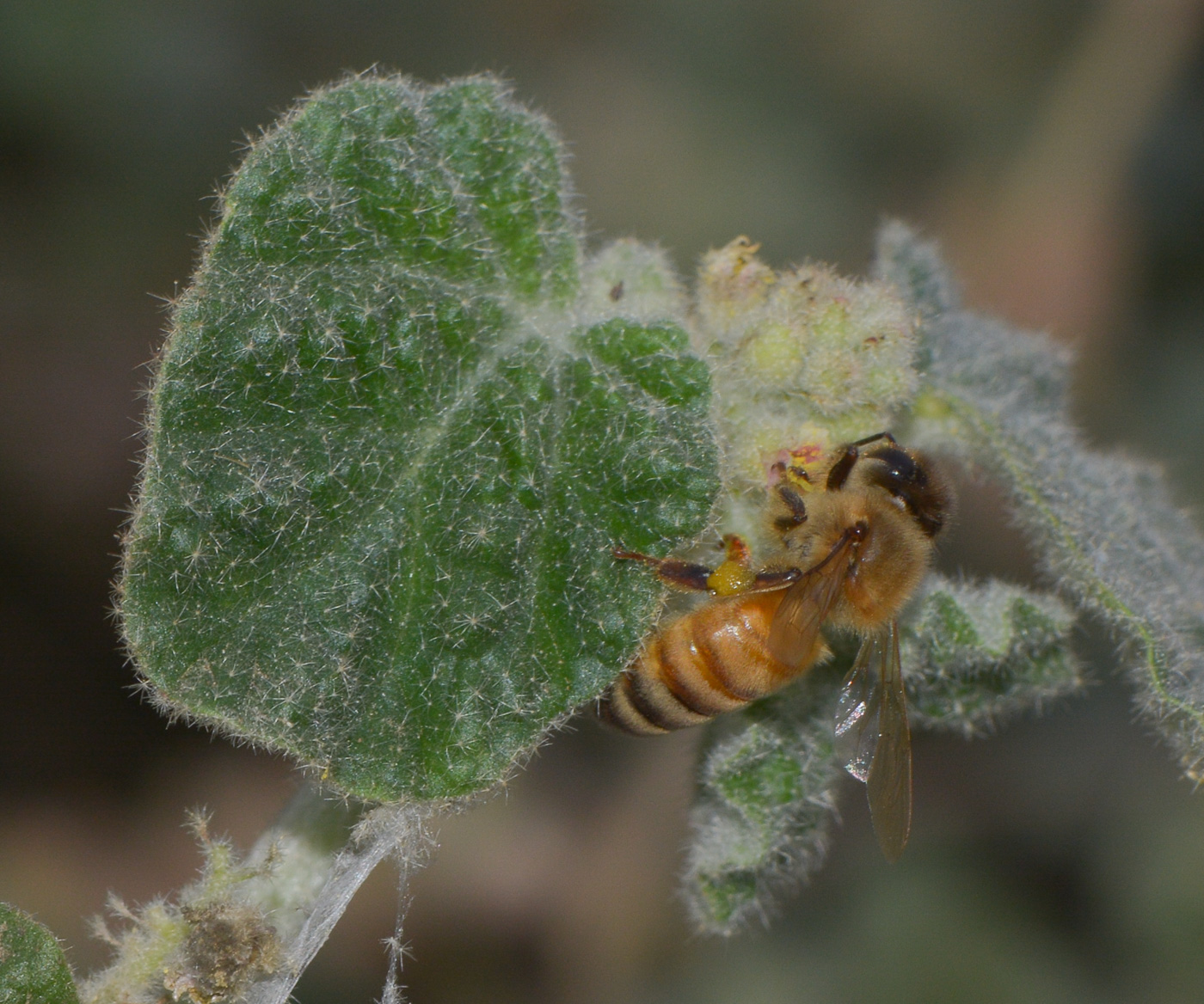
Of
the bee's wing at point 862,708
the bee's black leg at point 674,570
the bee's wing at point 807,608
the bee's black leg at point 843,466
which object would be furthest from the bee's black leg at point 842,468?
the bee's black leg at point 674,570

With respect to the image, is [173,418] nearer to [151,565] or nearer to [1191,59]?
[151,565]

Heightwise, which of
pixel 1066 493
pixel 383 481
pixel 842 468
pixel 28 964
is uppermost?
pixel 1066 493

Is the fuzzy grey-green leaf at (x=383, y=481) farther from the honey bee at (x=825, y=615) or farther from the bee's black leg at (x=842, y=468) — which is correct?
the bee's black leg at (x=842, y=468)

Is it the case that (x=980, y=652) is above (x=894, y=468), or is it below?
below

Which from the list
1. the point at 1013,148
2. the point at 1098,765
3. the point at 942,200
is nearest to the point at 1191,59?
the point at 1013,148

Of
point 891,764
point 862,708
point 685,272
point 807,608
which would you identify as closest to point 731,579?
point 807,608

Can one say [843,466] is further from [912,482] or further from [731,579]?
[731,579]
